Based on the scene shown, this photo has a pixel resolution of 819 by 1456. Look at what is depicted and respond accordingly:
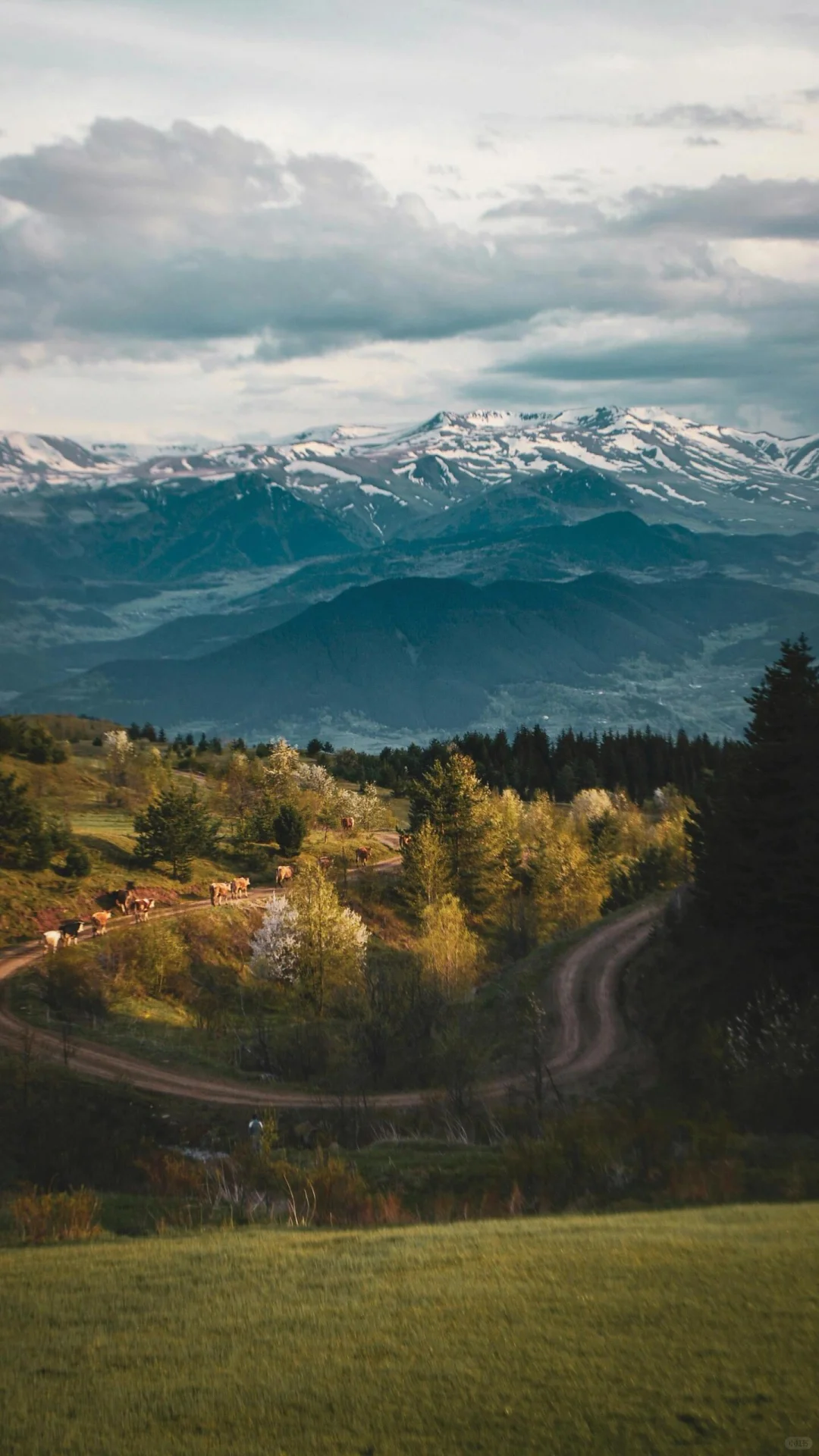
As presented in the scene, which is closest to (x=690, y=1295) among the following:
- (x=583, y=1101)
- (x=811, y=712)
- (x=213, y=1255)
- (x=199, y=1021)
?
(x=213, y=1255)

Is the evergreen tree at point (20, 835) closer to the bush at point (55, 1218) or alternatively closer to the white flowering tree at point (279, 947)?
the white flowering tree at point (279, 947)

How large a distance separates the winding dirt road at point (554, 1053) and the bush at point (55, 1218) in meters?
20.0

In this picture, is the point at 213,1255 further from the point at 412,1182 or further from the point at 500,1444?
the point at 412,1182

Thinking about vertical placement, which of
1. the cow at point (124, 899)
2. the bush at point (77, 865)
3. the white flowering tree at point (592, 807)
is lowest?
the white flowering tree at point (592, 807)

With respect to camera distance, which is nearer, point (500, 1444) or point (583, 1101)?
point (500, 1444)

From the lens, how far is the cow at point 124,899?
234ft

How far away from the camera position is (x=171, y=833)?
8194 centimetres

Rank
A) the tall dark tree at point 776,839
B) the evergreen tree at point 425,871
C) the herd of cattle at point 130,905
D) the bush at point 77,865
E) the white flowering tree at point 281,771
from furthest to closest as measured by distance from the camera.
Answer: the white flowering tree at point 281,771, the evergreen tree at point 425,871, the bush at point 77,865, the herd of cattle at point 130,905, the tall dark tree at point 776,839

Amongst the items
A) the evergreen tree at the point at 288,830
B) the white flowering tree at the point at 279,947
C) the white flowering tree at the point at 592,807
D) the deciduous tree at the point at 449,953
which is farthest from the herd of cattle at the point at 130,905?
the white flowering tree at the point at 592,807

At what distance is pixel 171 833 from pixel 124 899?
9843mm

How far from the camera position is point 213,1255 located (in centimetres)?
1681

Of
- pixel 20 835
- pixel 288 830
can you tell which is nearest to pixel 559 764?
pixel 288 830

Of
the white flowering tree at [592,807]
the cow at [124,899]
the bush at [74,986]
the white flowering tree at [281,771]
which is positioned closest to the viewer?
the bush at [74,986]

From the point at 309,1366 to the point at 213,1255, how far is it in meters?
5.16
